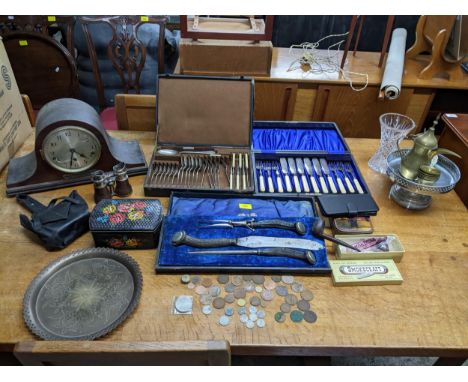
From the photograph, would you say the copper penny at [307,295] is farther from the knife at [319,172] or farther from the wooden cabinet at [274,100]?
the wooden cabinet at [274,100]

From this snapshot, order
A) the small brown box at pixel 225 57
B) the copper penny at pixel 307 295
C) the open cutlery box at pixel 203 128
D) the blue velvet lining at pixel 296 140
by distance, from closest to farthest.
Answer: the copper penny at pixel 307 295
the open cutlery box at pixel 203 128
the blue velvet lining at pixel 296 140
the small brown box at pixel 225 57

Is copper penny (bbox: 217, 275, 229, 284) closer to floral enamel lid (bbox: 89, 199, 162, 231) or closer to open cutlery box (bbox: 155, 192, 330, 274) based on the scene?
open cutlery box (bbox: 155, 192, 330, 274)

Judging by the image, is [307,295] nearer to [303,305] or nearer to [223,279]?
[303,305]

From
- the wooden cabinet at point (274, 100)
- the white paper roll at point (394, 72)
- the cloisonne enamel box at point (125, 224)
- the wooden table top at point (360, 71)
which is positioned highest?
the white paper roll at point (394, 72)

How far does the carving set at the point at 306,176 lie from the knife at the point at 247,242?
288mm

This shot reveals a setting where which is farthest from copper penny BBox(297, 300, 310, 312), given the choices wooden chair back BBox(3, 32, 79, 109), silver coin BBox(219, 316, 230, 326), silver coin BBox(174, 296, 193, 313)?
wooden chair back BBox(3, 32, 79, 109)

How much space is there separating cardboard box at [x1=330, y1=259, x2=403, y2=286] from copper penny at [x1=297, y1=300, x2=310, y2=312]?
12cm

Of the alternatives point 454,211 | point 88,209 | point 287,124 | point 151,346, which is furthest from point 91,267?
point 454,211

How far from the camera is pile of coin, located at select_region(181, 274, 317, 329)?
0.99 metres

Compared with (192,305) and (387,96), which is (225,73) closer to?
(387,96)

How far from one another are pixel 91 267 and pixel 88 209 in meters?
0.25

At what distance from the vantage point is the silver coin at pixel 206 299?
3.33ft

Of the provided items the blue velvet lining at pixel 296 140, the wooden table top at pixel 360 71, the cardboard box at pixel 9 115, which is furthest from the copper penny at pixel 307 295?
the wooden table top at pixel 360 71

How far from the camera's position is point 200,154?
157cm
